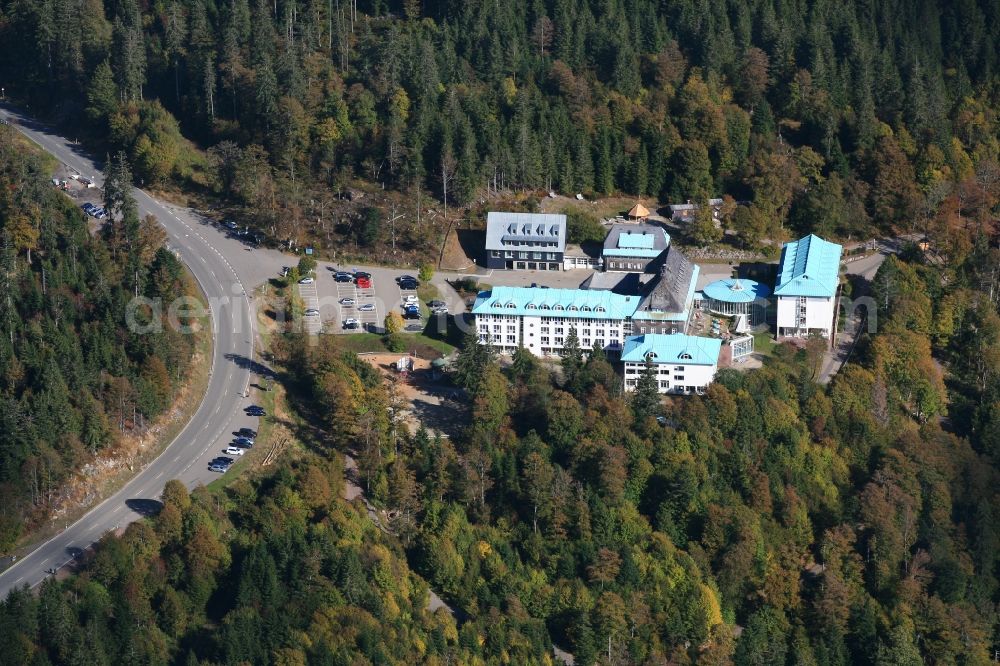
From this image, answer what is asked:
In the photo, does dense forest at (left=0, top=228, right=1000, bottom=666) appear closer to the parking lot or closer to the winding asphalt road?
the winding asphalt road

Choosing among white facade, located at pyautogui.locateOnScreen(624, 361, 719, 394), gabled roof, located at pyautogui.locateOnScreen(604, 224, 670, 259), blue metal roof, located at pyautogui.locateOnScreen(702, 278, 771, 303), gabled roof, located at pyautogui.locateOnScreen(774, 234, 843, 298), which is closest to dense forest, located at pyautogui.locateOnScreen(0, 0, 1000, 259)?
gabled roof, located at pyautogui.locateOnScreen(774, 234, 843, 298)

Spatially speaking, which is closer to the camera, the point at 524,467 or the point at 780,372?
the point at 524,467

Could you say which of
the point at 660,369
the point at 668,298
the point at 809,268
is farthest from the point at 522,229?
the point at 809,268

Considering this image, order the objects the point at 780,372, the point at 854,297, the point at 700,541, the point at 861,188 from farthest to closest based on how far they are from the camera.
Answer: the point at 861,188 < the point at 854,297 < the point at 780,372 < the point at 700,541

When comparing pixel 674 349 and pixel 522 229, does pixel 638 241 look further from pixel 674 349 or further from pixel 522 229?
pixel 674 349

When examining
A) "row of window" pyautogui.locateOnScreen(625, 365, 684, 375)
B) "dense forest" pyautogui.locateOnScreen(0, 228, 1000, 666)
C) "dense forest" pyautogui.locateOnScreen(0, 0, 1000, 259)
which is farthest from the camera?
"dense forest" pyautogui.locateOnScreen(0, 0, 1000, 259)

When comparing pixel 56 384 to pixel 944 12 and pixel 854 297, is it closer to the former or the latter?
pixel 854 297

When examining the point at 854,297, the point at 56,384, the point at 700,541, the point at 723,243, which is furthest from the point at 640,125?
the point at 56,384
